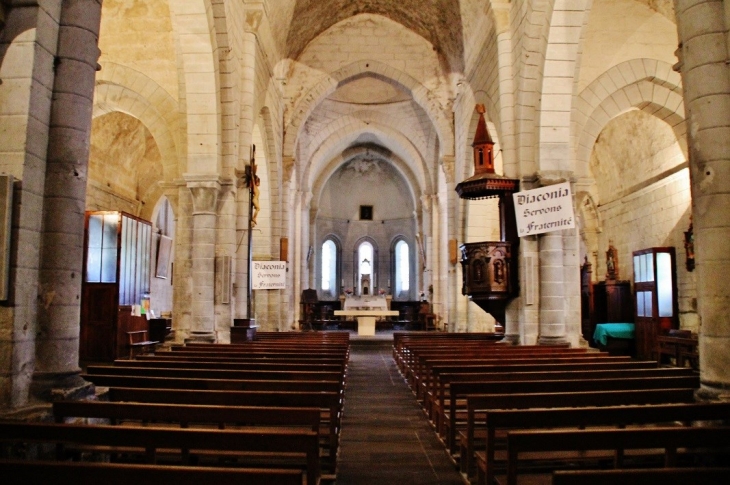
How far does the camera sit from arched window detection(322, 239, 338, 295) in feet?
105

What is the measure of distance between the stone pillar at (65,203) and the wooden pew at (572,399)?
294 cm

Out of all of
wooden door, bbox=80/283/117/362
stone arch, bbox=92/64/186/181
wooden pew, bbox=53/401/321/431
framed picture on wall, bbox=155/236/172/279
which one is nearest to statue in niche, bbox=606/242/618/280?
stone arch, bbox=92/64/186/181

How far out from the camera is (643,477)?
2.31m

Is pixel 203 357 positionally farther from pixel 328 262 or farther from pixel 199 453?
pixel 328 262

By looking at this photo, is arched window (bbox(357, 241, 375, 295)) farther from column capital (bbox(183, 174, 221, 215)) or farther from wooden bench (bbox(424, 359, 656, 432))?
wooden bench (bbox(424, 359, 656, 432))

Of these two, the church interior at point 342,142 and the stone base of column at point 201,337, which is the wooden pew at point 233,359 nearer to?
the church interior at point 342,142

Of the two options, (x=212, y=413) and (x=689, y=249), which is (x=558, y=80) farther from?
(x=212, y=413)

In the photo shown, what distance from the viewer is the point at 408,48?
19.0m

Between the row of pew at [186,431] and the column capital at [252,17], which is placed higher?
the column capital at [252,17]

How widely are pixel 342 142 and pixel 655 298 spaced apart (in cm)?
1518

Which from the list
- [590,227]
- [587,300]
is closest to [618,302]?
[587,300]

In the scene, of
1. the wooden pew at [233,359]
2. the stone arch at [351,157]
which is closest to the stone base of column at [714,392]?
the wooden pew at [233,359]

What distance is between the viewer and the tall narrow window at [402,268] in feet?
105

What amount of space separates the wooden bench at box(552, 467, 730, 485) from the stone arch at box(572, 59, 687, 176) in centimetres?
992
